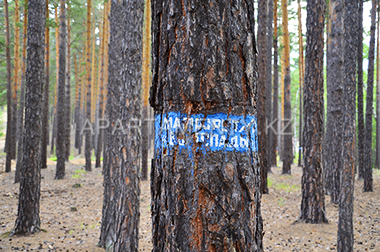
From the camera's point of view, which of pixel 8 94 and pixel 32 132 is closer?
pixel 32 132

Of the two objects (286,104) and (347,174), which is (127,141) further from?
(286,104)

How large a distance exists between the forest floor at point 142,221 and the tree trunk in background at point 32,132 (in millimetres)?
417

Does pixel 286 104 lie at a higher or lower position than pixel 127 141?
higher

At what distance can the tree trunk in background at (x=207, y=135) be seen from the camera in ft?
3.97

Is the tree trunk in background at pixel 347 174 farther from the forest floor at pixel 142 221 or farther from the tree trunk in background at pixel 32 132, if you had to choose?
the tree trunk in background at pixel 32 132

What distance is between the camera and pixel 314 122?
238 inches

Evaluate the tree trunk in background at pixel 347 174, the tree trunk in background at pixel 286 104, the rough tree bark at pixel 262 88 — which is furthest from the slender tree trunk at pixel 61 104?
the tree trunk in background at pixel 347 174

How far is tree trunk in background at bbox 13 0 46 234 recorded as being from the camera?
5.57 meters

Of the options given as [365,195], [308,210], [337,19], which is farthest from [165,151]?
[365,195]

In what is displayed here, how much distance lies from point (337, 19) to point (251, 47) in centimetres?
757

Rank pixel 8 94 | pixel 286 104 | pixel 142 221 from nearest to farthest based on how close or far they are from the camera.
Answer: pixel 142 221
pixel 8 94
pixel 286 104

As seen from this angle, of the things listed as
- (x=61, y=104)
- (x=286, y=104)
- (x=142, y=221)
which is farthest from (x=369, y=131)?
(x=61, y=104)

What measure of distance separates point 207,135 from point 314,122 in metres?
5.50

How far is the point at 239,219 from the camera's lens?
1228mm
